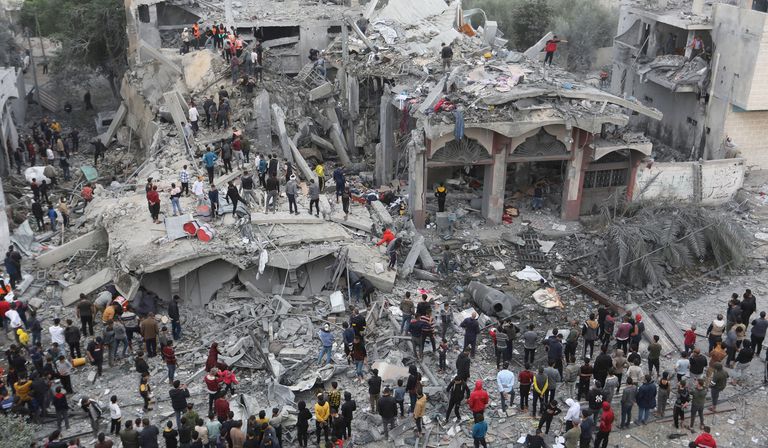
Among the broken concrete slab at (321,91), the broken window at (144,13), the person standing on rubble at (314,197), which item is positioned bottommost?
the person standing on rubble at (314,197)

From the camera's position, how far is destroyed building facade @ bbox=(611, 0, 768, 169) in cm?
2955

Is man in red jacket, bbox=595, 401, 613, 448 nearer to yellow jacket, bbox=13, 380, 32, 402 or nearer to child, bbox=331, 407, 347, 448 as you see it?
child, bbox=331, 407, 347, 448

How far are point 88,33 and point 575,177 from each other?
83.9ft

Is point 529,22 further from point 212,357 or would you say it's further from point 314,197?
point 212,357

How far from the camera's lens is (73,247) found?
72.1 ft

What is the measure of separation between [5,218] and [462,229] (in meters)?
13.9

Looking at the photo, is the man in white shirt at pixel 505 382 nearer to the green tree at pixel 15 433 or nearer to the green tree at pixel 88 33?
the green tree at pixel 15 433

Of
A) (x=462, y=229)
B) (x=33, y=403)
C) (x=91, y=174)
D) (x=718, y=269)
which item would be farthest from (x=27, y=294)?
(x=718, y=269)

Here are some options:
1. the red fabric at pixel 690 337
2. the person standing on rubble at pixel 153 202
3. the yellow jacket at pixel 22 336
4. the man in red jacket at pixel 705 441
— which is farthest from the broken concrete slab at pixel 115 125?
the man in red jacket at pixel 705 441

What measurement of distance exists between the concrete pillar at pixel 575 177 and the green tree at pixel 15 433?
57.9ft

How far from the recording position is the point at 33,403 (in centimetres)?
1562

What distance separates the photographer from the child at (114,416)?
1501cm

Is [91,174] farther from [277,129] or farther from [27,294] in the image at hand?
[27,294]

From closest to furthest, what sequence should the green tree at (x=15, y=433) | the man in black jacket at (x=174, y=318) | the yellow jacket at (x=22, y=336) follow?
the green tree at (x=15, y=433), the yellow jacket at (x=22, y=336), the man in black jacket at (x=174, y=318)
